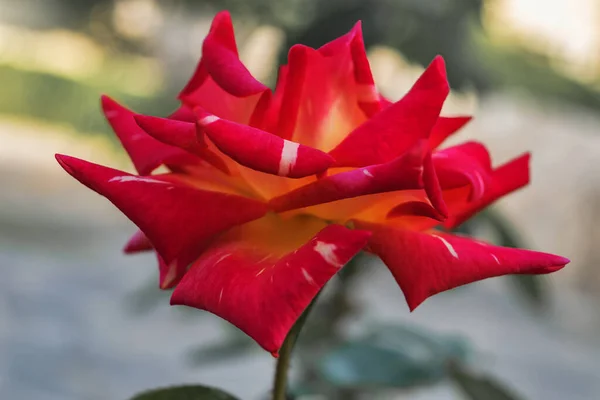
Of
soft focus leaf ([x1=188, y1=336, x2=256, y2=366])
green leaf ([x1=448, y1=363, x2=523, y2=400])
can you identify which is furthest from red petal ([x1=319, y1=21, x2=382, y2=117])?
soft focus leaf ([x1=188, y1=336, x2=256, y2=366])

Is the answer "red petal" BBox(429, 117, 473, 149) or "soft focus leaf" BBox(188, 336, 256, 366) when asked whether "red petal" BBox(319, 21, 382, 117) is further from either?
"soft focus leaf" BBox(188, 336, 256, 366)

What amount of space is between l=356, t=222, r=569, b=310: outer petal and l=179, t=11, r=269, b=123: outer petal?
2.3 inches

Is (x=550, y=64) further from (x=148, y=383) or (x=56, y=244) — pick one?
(x=56, y=244)

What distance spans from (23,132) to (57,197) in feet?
2.84

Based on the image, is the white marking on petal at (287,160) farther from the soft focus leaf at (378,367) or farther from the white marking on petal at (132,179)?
the soft focus leaf at (378,367)

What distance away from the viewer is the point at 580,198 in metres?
1.84

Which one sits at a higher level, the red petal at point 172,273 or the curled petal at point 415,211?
the curled petal at point 415,211

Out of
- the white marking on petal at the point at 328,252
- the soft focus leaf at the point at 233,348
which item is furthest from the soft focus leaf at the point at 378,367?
the white marking on petal at the point at 328,252

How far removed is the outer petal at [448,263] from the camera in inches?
6.6

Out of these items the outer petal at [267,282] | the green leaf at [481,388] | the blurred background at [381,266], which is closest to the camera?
the outer petal at [267,282]

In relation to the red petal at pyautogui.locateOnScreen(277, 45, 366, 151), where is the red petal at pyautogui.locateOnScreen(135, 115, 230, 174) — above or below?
below

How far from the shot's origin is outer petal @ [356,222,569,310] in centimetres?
17

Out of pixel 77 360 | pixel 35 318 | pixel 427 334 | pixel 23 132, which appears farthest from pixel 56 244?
pixel 427 334

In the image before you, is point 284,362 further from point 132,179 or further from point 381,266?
point 381,266
